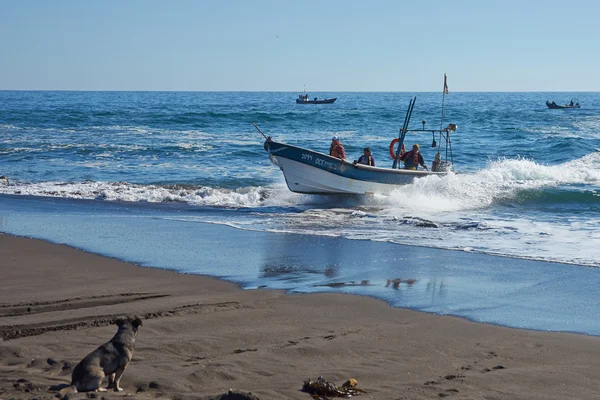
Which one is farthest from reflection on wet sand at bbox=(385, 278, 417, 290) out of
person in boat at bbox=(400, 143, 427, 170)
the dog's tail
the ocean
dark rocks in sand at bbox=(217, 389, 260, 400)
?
person in boat at bbox=(400, 143, 427, 170)

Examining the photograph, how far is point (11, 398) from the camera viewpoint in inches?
185

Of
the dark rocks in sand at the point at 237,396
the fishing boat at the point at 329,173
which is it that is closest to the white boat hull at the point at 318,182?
the fishing boat at the point at 329,173

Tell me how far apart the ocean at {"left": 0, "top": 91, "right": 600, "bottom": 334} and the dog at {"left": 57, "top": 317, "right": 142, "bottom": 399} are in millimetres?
3667

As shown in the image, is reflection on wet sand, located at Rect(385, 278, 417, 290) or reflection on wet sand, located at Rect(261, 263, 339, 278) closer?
reflection on wet sand, located at Rect(385, 278, 417, 290)

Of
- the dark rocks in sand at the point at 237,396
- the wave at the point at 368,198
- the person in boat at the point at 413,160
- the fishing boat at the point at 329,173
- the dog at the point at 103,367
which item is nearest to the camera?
the dark rocks in sand at the point at 237,396

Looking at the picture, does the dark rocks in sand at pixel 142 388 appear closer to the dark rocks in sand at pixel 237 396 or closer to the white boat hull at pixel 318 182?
the dark rocks in sand at pixel 237 396

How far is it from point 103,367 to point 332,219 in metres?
10.3

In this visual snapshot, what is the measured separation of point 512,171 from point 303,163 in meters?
9.15

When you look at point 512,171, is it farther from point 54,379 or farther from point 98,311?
point 54,379

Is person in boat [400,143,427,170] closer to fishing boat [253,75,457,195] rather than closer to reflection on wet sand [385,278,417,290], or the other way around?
fishing boat [253,75,457,195]

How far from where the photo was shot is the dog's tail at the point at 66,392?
186 inches

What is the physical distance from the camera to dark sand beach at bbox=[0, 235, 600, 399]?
528 cm

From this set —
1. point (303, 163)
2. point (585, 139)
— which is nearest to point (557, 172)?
point (303, 163)

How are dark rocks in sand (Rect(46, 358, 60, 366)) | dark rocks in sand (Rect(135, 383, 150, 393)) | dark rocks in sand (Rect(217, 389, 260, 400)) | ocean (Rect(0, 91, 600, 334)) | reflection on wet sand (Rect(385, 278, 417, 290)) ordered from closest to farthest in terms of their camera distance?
1. dark rocks in sand (Rect(217, 389, 260, 400))
2. dark rocks in sand (Rect(135, 383, 150, 393))
3. dark rocks in sand (Rect(46, 358, 60, 366))
4. reflection on wet sand (Rect(385, 278, 417, 290))
5. ocean (Rect(0, 91, 600, 334))
